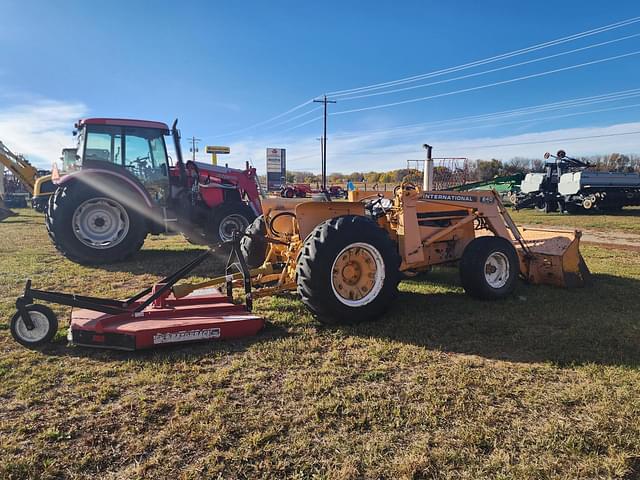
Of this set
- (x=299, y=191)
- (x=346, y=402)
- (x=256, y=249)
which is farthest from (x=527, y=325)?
(x=299, y=191)

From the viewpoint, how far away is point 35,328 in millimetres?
3725

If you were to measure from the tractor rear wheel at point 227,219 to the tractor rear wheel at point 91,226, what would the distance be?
177cm

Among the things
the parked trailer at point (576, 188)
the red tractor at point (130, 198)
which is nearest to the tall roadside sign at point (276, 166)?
the parked trailer at point (576, 188)

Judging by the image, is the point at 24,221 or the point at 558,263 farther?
the point at 24,221

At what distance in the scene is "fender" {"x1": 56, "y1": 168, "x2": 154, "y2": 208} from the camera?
24.7ft

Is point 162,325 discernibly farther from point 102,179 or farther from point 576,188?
point 576,188

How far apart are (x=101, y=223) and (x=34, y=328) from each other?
4.32 m

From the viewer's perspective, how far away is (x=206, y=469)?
2.21 metres

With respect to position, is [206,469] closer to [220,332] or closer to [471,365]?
[220,332]

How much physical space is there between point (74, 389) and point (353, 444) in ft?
6.46

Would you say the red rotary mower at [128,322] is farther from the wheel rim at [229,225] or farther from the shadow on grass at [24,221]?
the shadow on grass at [24,221]

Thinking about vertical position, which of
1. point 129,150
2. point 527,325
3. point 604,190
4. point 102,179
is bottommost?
Answer: point 527,325

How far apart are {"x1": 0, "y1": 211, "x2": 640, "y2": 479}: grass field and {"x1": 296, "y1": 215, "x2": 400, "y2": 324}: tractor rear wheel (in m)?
0.22

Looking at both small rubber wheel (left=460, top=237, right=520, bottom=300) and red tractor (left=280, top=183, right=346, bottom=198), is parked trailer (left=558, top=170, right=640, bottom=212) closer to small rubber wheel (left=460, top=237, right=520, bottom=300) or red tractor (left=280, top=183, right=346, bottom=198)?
red tractor (left=280, top=183, right=346, bottom=198)
